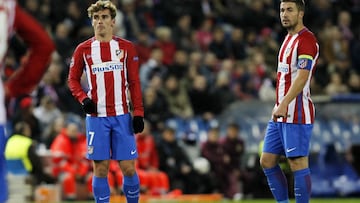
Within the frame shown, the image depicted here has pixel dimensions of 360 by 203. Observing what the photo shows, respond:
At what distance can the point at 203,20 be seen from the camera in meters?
22.4

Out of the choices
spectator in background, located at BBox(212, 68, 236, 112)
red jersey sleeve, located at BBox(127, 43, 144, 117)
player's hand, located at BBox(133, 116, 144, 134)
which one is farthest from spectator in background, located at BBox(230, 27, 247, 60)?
player's hand, located at BBox(133, 116, 144, 134)

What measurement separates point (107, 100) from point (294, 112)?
183cm

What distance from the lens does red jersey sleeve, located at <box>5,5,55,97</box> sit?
240 inches

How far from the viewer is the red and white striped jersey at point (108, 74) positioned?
10117 millimetres

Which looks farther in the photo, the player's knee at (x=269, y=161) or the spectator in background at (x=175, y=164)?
the spectator in background at (x=175, y=164)

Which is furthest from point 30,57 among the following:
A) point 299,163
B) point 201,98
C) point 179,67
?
point 179,67

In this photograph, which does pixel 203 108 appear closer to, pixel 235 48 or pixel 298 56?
pixel 235 48

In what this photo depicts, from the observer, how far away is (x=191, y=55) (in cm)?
2053

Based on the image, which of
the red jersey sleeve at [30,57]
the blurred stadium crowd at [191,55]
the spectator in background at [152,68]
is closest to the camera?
the red jersey sleeve at [30,57]

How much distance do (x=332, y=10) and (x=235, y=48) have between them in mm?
3801

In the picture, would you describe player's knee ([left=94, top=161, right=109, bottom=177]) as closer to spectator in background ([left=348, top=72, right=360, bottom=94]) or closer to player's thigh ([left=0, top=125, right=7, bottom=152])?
player's thigh ([left=0, top=125, right=7, bottom=152])

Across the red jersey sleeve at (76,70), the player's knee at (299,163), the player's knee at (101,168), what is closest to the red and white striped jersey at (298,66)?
the player's knee at (299,163)

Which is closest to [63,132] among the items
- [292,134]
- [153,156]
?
[153,156]

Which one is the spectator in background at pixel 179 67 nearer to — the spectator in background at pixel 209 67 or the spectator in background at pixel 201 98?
the spectator in background at pixel 201 98
